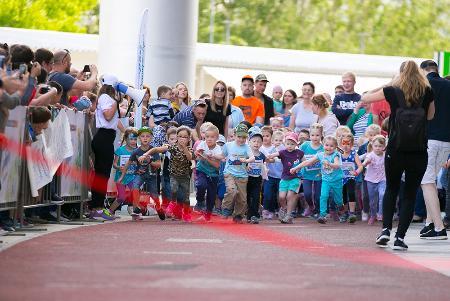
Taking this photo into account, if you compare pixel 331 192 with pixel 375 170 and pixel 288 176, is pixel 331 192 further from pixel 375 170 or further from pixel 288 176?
pixel 375 170

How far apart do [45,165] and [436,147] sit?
471cm

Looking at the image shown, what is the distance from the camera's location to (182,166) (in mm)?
20438

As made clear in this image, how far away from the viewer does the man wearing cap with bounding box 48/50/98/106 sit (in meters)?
18.2

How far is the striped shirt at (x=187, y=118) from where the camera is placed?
2266 centimetres

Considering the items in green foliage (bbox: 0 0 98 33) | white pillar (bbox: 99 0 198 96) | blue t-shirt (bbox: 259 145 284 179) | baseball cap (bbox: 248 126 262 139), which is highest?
green foliage (bbox: 0 0 98 33)

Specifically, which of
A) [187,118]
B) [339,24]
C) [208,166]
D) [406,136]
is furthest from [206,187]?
[339,24]

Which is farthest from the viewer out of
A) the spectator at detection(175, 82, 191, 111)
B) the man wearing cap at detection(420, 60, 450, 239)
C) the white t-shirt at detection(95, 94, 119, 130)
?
the spectator at detection(175, 82, 191, 111)

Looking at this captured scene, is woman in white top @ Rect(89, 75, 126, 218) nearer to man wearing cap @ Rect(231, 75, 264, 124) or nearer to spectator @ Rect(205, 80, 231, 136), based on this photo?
spectator @ Rect(205, 80, 231, 136)

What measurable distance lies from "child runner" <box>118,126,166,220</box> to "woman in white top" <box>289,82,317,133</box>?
195 inches

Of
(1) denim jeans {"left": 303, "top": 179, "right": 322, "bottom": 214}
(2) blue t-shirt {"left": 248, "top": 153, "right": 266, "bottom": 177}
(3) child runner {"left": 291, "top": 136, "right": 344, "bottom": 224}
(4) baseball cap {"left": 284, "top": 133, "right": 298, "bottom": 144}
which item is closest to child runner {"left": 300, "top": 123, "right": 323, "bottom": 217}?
(1) denim jeans {"left": 303, "top": 179, "right": 322, "bottom": 214}

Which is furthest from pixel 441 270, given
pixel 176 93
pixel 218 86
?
pixel 176 93

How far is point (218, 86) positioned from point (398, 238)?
7.08 m

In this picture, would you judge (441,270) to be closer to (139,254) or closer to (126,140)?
(139,254)

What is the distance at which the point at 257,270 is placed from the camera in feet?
41.7
